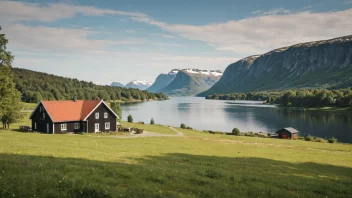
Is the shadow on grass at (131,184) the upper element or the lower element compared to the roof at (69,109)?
lower

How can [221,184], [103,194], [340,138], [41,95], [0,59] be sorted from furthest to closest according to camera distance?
[41,95] → [340,138] → [0,59] → [221,184] → [103,194]

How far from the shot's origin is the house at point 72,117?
56.3 m

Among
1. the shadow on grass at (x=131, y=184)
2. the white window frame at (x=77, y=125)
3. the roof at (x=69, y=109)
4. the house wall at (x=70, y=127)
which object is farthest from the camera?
the white window frame at (x=77, y=125)

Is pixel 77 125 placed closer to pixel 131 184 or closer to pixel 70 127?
pixel 70 127

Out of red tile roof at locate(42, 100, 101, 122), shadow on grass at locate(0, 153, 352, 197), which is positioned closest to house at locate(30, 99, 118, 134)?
red tile roof at locate(42, 100, 101, 122)

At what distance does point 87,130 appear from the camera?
2333 inches

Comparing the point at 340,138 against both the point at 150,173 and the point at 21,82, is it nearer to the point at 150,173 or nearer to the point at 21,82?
the point at 150,173

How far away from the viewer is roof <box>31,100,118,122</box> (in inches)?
2233

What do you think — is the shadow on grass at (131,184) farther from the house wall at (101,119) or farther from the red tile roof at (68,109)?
the house wall at (101,119)

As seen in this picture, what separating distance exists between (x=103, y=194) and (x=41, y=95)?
642 feet

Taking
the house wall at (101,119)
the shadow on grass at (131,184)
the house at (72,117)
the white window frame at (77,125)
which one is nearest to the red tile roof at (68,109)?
the house at (72,117)

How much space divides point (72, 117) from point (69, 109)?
2382 mm

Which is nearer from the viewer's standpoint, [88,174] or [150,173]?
[88,174]

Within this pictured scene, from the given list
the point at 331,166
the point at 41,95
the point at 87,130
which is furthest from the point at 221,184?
the point at 41,95
